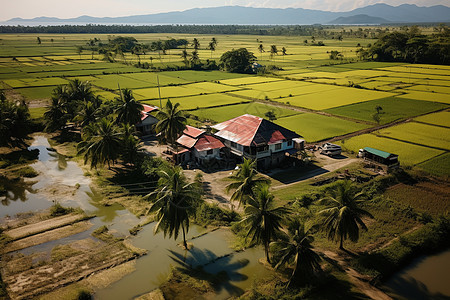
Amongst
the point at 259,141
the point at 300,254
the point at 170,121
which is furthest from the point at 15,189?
the point at 300,254

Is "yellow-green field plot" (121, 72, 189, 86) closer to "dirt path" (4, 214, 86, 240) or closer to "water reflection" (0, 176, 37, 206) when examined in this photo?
"water reflection" (0, 176, 37, 206)

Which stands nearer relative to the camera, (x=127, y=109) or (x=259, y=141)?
(x=259, y=141)

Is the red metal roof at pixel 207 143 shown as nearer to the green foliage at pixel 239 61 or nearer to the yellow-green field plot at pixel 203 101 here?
the yellow-green field plot at pixel 203 101

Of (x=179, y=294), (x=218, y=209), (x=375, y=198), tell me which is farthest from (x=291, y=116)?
(x=179, y=294)

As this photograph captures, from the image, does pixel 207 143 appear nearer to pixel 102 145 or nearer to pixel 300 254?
pixel 102 145

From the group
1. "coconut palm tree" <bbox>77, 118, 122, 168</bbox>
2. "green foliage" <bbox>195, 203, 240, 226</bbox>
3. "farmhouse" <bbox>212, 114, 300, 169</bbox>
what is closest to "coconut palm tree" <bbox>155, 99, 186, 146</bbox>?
"coconut palm tree" <bbox>77, 118, 122, 168</bbox>

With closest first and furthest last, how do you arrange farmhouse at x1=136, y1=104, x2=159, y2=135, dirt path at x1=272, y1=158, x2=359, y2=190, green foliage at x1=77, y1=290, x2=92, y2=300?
green foliage at x1=77, y1=290, x2=92, y2=300
dirt path at x1=272, y1=158, x2=359, y2=190
farmhouse at x1=136, y1=104, x2=159, y2=135
